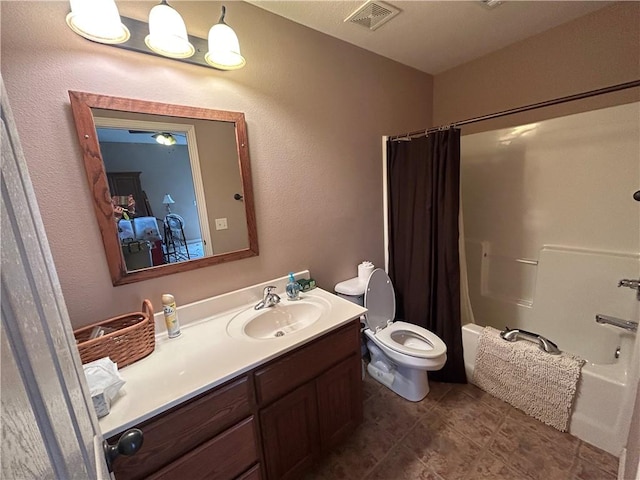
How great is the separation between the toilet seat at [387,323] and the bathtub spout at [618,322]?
994mm

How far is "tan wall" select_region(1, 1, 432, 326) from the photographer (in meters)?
0.97

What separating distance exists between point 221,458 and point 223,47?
64.9 inches

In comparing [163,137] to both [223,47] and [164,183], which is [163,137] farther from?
[223,47]

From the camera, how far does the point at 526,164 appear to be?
2.04 metres

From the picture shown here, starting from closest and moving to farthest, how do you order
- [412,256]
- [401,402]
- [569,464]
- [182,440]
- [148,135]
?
[182,440]
[148,135]
[569,464]
[401,402]
[412,256]

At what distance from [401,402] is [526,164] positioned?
6.42 ft

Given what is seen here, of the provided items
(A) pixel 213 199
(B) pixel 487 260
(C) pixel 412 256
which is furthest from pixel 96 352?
(B) pixel 487 260

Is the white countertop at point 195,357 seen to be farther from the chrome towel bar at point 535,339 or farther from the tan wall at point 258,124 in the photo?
the chrome towel bar at point 535,339

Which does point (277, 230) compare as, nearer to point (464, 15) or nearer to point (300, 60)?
point (300, 60)

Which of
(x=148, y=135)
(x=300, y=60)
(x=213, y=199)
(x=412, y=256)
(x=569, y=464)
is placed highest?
(x=300, y=60)

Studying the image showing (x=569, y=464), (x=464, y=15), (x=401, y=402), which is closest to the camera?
(x=569, y=464)

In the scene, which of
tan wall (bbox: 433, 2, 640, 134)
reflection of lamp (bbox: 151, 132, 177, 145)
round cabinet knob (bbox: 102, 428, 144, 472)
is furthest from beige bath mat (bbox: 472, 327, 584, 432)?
reflection of lamp (bbox: 151, 132, 177, 145)

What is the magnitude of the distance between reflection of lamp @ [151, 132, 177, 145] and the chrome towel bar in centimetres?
214

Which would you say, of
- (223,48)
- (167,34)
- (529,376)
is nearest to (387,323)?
(529,376)
